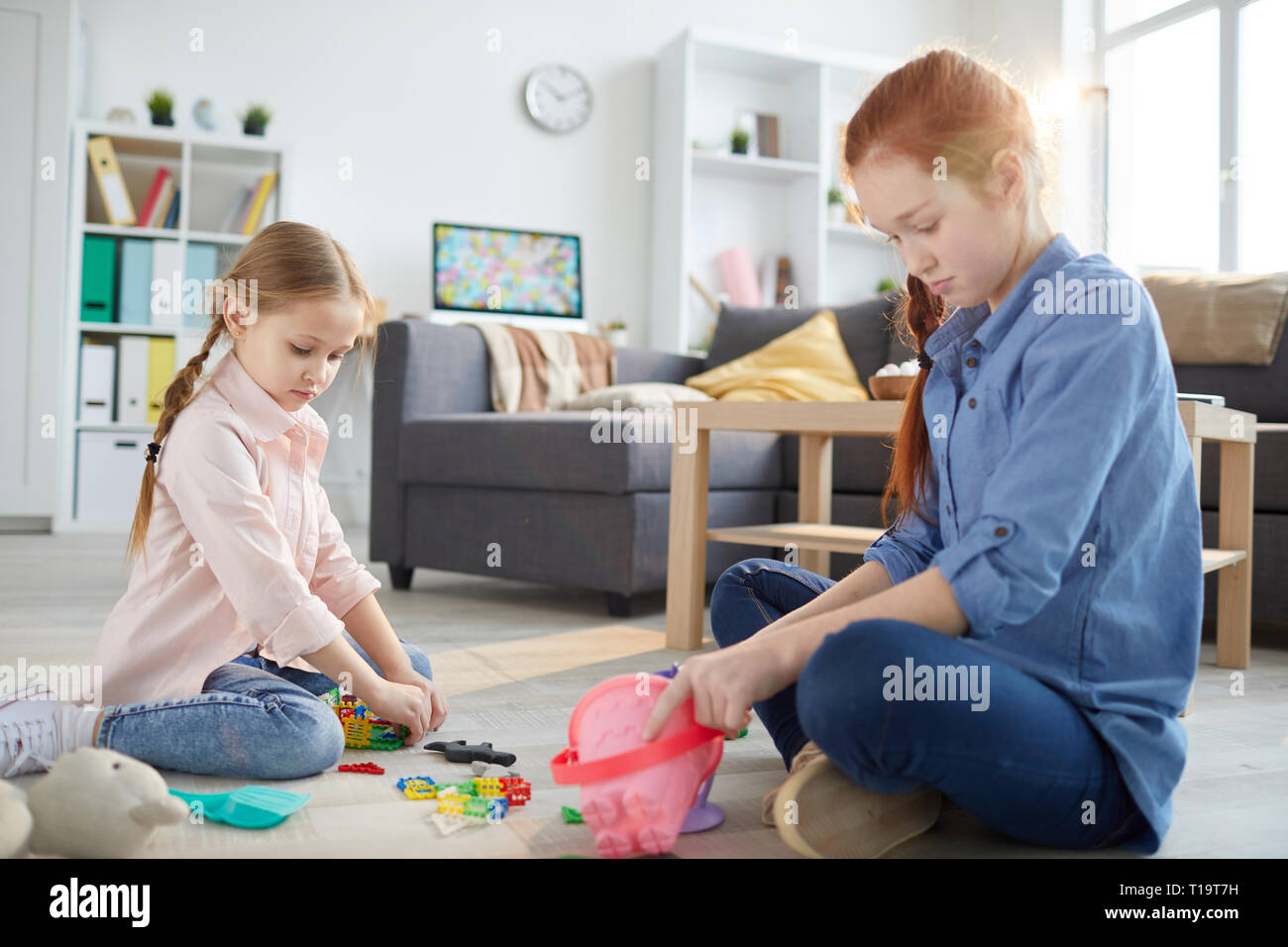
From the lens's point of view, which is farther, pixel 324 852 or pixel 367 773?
pixel 367 773

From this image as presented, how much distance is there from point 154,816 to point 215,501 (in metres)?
0.38

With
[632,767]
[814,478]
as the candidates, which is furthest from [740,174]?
[632,767]

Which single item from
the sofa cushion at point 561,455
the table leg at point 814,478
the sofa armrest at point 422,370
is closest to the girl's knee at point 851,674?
the sofa cushion at point 561,455

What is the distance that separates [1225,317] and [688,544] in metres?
1.52

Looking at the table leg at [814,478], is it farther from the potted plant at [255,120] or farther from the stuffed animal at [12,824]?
the potted plant at [255,120]

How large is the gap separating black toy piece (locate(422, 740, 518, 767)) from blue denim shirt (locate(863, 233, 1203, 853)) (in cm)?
51

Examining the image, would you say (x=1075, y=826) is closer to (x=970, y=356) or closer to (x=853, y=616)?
(x=853, y=616)

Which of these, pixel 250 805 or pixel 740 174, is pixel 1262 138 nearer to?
pixel 740 174

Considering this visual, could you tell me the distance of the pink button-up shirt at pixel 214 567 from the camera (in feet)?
3.51

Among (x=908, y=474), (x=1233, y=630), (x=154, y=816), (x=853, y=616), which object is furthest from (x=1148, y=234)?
(x=154, y=816)

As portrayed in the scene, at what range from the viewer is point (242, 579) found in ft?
3.50

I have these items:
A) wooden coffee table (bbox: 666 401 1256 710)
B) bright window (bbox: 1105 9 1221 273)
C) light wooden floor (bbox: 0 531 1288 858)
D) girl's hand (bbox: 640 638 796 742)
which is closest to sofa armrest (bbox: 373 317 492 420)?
light wooden floor (bbox: 0 531 1288 858)

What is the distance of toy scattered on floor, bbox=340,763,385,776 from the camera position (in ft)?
3.55

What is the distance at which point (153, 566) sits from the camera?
113cm
